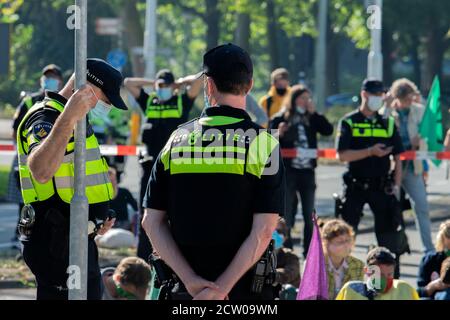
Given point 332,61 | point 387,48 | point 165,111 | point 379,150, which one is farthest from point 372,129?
point 332,61

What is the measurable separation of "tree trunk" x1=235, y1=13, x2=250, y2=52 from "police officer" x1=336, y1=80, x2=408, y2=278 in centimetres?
2906

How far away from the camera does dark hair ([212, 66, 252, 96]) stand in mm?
4832

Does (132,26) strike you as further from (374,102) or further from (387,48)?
(374,102)

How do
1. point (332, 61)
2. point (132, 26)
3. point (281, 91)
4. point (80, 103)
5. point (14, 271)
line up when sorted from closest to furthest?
point (80, 103) → point (14, 271) → point (281, 91) → point (132, 26) → point (332, 61)

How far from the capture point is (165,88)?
1234cm

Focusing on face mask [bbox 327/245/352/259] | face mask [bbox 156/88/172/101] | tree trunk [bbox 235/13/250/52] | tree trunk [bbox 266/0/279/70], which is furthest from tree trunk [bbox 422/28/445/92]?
face mask [bbox 327/245/352/259]

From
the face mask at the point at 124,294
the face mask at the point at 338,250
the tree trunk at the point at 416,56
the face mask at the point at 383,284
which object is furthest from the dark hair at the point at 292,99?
the tree trunk at the point at 416,56

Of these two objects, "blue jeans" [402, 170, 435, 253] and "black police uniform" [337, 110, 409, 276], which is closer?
"black police uniform" [337, 110, 409, 276]

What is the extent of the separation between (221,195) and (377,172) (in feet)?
21.3

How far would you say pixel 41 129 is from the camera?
19.6 feet

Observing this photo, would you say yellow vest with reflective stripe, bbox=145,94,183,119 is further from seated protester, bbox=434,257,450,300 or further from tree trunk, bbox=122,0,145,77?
tree trunk, bbox=122,0,145,77

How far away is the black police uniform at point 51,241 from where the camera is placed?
6.07 meters

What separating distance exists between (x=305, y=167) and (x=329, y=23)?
35.4 meters
